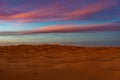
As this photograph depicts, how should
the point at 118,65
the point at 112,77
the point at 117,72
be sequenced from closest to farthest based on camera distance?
the point at 112,77 → the point at 117,72 → the point at 118,65

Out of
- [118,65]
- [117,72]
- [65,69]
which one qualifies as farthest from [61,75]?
[118,65]

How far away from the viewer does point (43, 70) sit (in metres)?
4.63

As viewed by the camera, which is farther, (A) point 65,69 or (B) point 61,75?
(A) point 65,69

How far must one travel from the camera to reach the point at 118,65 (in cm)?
501

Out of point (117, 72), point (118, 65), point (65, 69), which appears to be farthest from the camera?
point (118, 65)

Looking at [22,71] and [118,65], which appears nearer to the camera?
[22,71]

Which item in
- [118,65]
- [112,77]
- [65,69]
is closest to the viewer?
[112,77]

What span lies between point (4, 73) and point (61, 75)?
3.40ft

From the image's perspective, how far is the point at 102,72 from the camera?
4449 millimetres

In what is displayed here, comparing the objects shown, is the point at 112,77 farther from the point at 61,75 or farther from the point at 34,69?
the point at 34,69

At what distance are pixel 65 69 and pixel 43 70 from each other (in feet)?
1.39

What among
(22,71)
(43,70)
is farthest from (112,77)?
(22,71)

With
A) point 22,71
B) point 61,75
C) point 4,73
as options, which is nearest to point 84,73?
point 61,75

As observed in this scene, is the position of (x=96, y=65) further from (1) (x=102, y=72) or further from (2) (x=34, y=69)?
(2) (x=34, y=69)
